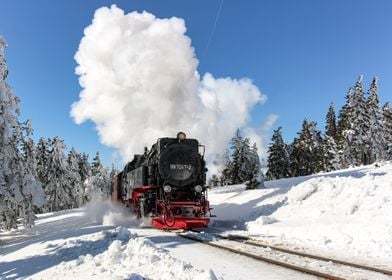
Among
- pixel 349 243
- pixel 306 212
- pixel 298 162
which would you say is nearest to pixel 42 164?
pixel 298 162

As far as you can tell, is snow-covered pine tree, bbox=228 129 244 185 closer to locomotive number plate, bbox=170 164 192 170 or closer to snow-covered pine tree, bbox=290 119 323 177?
snow-covered pine tree, bbox=290 119 323 177

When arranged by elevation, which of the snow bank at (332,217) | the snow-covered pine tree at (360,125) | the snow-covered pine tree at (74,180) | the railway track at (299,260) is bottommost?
the railway track at (299,260)

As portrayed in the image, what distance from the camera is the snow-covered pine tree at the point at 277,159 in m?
67.3

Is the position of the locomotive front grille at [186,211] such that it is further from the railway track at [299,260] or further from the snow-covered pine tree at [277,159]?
the snow-covered pine tree at [277,159]

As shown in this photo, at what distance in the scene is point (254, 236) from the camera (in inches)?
585

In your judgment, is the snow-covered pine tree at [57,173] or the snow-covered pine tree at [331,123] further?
the snow-covered pine tree at [331,123]

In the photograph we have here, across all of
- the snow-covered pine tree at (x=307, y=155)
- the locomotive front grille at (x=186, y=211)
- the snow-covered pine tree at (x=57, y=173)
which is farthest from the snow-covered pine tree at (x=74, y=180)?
the locomotive front grille at (x=186, y=211)

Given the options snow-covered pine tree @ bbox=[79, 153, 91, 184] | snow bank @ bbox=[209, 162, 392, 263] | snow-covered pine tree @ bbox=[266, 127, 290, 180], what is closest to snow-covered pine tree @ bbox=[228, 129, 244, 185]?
snow-covered pine tree @ bbox=[266, 127, 290, 180]

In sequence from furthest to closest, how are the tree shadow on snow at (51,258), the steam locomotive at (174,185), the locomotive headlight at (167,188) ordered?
the locomotive headlight at (167,188), the steam locomotive at (174,185), the tree shadow on snow at (51,258)

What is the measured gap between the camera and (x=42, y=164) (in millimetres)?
53375

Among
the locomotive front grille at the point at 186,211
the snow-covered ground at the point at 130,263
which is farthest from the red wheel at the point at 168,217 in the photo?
the snow-covered ground at the point at 130,263

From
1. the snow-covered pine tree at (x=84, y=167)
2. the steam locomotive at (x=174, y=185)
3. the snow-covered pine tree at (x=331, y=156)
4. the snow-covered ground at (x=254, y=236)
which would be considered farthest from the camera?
the snow-covered pine tree at (x=84, y=167)

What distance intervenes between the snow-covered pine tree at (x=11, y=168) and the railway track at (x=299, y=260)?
39.8ft

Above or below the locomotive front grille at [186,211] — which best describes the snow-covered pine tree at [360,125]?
above
